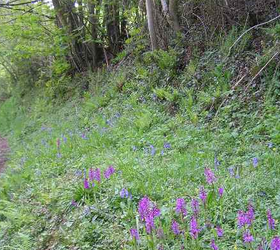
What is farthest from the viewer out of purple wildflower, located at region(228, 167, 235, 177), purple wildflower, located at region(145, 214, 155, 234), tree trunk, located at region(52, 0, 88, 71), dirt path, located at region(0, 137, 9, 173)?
tree trunk, located at region(52, 0, 88, 71)

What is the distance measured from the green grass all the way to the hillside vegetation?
0.06 ft

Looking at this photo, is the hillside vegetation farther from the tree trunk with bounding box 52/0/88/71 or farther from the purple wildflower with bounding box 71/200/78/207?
the tree trunk with bounding box 52/0/88/71

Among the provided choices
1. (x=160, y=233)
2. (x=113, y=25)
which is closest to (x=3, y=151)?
(x=113, y=25)

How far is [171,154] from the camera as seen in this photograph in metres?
4.91

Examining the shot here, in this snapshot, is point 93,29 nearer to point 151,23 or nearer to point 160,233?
point 151,23

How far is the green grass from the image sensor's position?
314cm

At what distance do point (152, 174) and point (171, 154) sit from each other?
891 millimetres

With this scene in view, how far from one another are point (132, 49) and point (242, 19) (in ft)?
15.3

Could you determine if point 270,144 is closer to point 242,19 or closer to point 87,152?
point 87,152

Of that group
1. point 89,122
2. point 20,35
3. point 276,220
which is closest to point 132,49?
point 89,122

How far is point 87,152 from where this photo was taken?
614 cm

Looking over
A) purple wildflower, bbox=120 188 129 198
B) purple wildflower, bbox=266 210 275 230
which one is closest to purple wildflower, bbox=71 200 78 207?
purple wildflower, bbox=120 188 129 198

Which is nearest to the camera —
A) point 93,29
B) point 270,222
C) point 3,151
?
point 270,222

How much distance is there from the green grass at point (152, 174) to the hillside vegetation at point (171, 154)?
0.02m
